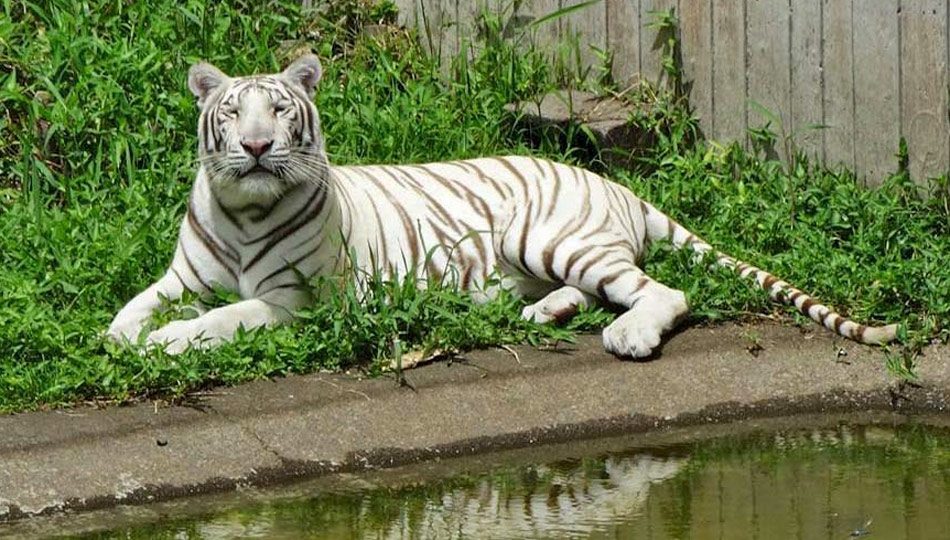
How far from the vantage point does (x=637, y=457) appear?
18.3 ft

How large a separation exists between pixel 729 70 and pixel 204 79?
2368 millimetres

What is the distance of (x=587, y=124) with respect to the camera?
813 cm

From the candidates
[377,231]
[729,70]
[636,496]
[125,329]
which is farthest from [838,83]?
[125,329]

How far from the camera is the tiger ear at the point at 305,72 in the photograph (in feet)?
21.6

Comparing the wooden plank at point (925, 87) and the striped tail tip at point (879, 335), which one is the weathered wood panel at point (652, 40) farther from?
the striped tail tip at point (879, 335)

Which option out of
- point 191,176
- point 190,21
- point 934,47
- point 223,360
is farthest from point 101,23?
point 934,47

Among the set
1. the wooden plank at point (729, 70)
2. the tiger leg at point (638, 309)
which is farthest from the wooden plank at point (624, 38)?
the tiger leg at point (638, 309)

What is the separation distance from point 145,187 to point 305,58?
127 cm

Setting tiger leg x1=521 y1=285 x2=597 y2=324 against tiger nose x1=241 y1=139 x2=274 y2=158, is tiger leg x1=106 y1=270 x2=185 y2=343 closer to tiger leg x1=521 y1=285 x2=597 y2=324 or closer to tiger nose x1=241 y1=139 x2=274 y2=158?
tiger nose x1=241 y1=139 x2=274 y2=158

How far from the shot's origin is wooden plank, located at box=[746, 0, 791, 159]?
7.66 metres

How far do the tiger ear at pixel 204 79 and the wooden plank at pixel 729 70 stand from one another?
228 cm

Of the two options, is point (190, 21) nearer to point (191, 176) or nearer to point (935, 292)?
point (191, 176)

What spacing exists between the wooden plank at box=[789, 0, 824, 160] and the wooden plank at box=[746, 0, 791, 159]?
0.03 m

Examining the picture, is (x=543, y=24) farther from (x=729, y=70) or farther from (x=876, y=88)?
(x=876, y=88)
